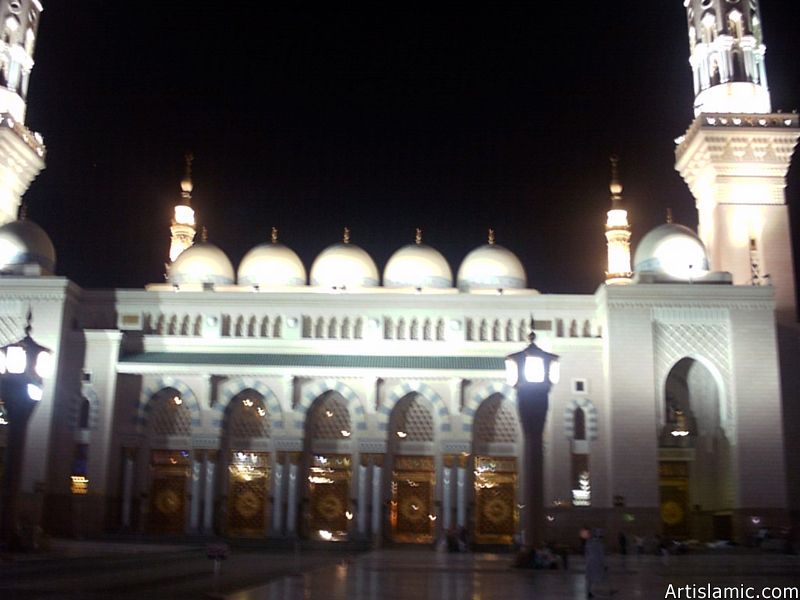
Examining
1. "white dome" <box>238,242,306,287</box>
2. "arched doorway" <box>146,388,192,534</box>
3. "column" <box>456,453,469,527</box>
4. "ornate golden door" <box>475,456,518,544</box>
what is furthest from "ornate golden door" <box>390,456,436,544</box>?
"white dome" <box>238,242,306,287</box>

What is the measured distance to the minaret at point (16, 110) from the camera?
34.5 meters

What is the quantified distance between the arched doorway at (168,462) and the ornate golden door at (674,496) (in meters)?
15.6

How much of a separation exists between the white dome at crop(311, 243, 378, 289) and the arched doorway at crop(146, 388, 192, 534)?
7.38m

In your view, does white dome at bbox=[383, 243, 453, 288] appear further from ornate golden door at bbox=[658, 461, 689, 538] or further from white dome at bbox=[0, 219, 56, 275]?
white dome at bbox=[0, 219, 56, 275]

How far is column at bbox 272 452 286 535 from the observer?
96.8 feet

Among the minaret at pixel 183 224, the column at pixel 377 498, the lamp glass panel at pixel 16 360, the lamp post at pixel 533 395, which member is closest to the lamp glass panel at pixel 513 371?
the lamp post at pixel 533 395

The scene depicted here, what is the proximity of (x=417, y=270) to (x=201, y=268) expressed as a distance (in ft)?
27.2

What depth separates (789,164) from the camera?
3275cm

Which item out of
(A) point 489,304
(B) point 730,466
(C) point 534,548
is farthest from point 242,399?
(B) point 730,466

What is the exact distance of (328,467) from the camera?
1203 inches

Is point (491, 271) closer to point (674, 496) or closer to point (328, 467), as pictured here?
point (328, 467)

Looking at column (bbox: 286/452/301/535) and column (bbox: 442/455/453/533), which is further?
column (bbox: 286/452/301/535)

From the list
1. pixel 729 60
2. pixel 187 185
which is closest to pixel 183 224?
pixel 187 185

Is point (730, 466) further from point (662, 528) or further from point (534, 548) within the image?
point (534, 548)
